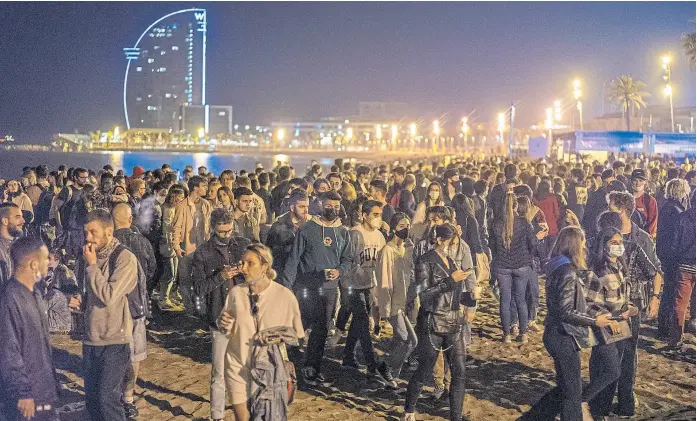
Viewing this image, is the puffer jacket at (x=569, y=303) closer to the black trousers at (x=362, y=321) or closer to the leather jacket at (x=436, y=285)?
the leather jacket at (x=436, y=285)

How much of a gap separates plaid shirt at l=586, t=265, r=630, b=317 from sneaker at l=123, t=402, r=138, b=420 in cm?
389

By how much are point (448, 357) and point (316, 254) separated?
5.76 ft

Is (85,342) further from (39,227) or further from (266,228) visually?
(39,227)

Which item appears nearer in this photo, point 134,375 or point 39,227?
point 134,375

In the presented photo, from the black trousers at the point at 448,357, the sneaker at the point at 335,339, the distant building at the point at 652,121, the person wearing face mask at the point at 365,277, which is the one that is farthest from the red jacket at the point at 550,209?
the distant building at the point at 652,121

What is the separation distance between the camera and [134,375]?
612 centimetres

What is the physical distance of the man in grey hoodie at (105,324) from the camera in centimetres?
470

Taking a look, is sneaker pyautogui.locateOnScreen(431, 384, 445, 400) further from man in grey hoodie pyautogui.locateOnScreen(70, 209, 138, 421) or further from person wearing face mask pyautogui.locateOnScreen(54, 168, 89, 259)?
person wearing face mask pyautogui.locateOnScreen(54, 168, 89, 259)

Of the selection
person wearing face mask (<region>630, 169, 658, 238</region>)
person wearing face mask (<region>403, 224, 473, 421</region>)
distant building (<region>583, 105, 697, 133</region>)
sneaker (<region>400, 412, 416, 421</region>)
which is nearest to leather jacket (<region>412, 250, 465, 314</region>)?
person wearing face mask (<region>403, 224, 473, 421</region>)

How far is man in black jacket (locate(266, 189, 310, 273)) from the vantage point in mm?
7285

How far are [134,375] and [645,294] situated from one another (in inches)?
187

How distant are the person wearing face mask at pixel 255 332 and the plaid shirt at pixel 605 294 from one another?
2239mm

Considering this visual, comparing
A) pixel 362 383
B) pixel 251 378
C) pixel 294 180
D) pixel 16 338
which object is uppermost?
pixel 294 180

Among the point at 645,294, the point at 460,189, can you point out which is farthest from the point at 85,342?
the point at 460,189
